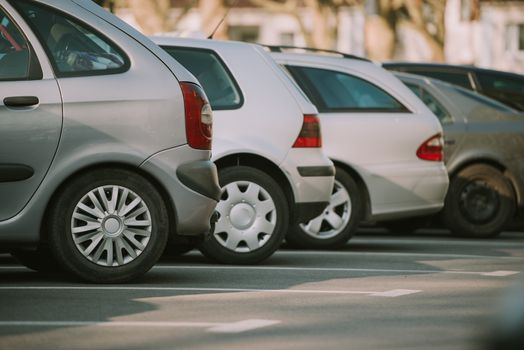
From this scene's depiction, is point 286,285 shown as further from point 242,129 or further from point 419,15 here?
point 419,15

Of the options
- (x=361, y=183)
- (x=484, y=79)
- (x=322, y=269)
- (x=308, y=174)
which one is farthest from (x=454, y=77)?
(x=322, y=269)

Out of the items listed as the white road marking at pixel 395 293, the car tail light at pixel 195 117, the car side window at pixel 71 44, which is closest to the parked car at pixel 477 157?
the white road marking at pixel 395 293

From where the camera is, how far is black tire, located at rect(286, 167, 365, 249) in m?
11.4

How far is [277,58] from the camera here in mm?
11664

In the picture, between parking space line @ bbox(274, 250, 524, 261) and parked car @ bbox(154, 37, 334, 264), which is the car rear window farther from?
parked car @ bbox(154, 37, 334, 264)

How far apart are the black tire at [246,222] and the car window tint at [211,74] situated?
562mm

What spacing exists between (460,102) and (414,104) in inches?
75.9

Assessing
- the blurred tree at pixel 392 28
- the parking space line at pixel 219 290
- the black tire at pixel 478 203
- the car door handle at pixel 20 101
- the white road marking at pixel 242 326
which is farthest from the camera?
the blurred tree at pixel 392 28

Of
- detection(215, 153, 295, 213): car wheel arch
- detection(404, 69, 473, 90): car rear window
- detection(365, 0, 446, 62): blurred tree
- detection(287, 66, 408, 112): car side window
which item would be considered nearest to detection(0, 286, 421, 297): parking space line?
detection(215, 153, 295, 213): car wheel arch

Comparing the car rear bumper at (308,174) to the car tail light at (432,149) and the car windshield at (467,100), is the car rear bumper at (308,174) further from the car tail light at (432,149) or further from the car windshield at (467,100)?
the car windshield at (467,100)

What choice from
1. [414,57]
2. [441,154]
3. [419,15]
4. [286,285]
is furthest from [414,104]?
[414,57]

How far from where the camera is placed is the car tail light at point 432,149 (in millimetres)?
11922

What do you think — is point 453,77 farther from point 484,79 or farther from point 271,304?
point 271,304

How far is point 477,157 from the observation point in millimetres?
13773
